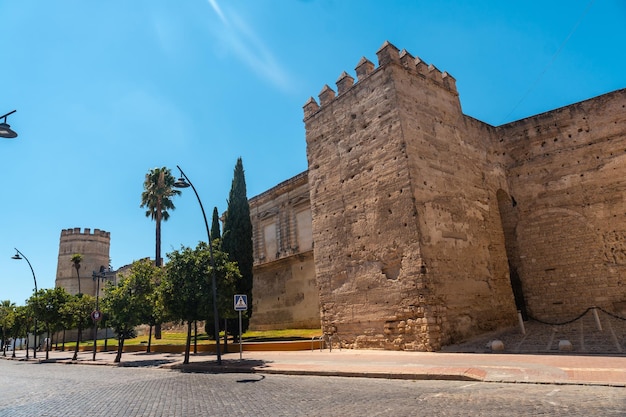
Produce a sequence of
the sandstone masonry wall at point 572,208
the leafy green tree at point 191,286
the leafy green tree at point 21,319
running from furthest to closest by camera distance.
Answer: the leafy green tree at point 21,319, the sandstone masonry wall at point 572,208, the leafy green tree at point 191,286

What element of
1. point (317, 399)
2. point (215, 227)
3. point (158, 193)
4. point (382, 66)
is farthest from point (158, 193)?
point (317, 399)

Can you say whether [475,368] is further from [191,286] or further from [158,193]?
[158,193]

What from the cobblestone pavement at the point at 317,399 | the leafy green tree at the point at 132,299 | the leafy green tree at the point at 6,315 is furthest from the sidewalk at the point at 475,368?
the leafy green tree at the point at 6,315

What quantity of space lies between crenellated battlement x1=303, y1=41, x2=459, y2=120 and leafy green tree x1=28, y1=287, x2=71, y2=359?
73.3 ft

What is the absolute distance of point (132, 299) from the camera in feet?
59.4

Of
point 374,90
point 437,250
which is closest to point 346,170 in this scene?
point 374,90

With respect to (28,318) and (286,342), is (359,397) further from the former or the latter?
(28,318)

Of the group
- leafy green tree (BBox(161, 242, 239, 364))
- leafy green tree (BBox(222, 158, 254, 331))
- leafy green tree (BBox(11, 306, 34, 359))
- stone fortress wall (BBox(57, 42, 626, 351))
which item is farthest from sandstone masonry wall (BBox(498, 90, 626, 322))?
leafy green tree (BBox(11, 306, 34, 359))

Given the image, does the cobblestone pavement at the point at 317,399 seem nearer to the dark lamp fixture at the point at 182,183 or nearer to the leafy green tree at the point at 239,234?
the dark lamp fixture at the point at 182,183

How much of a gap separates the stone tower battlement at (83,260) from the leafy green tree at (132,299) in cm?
4066

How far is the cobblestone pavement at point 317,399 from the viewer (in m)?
5.31

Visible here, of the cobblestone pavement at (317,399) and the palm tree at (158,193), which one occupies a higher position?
the palm tree at (158,193)

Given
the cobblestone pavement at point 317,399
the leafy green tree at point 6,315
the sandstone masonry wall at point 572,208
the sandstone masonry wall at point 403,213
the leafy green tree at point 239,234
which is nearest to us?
the cobblestone pavement at point 317,399

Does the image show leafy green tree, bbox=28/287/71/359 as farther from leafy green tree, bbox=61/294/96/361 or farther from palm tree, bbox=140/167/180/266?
palm tree, bbox=140/167/180/266
